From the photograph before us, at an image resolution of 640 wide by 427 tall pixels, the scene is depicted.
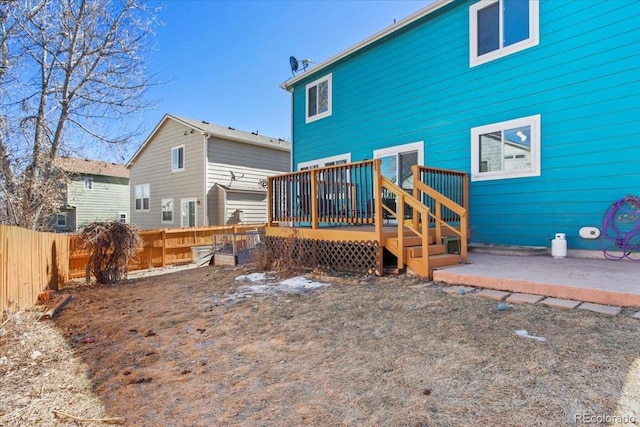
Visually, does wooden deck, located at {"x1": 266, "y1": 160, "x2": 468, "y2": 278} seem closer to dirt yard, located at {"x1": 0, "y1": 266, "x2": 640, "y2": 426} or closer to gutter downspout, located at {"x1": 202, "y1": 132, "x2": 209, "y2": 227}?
dirt yard, located at {"x1": 0, "y1": 266, "x2": 640, "y2": 426}

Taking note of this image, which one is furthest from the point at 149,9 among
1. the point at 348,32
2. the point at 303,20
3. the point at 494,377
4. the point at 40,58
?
the point at 494,377

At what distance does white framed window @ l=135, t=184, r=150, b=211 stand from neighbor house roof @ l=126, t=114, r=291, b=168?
5.58 feet

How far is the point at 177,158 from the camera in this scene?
1741cm

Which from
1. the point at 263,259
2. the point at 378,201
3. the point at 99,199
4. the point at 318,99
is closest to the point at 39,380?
the point at 378,201

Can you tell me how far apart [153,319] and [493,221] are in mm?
6388

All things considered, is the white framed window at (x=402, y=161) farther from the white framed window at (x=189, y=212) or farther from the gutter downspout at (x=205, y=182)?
the white framed window at (x=189, y=212)

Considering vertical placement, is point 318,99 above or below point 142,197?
above

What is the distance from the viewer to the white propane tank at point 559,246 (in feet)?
19.1

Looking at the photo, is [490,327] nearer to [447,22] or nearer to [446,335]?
[446,335]

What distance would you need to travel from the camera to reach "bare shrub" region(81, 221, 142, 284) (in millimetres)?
6945

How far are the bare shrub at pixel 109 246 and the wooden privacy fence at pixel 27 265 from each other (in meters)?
0.57

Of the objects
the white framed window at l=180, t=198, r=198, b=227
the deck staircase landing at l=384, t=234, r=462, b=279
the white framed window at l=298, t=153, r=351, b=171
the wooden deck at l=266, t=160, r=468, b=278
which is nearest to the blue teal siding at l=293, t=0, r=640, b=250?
the white framed window at l=298, t=153, r=351, b=171

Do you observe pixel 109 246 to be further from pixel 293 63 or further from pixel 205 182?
pixel 205 182

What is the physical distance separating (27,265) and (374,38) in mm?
8853
